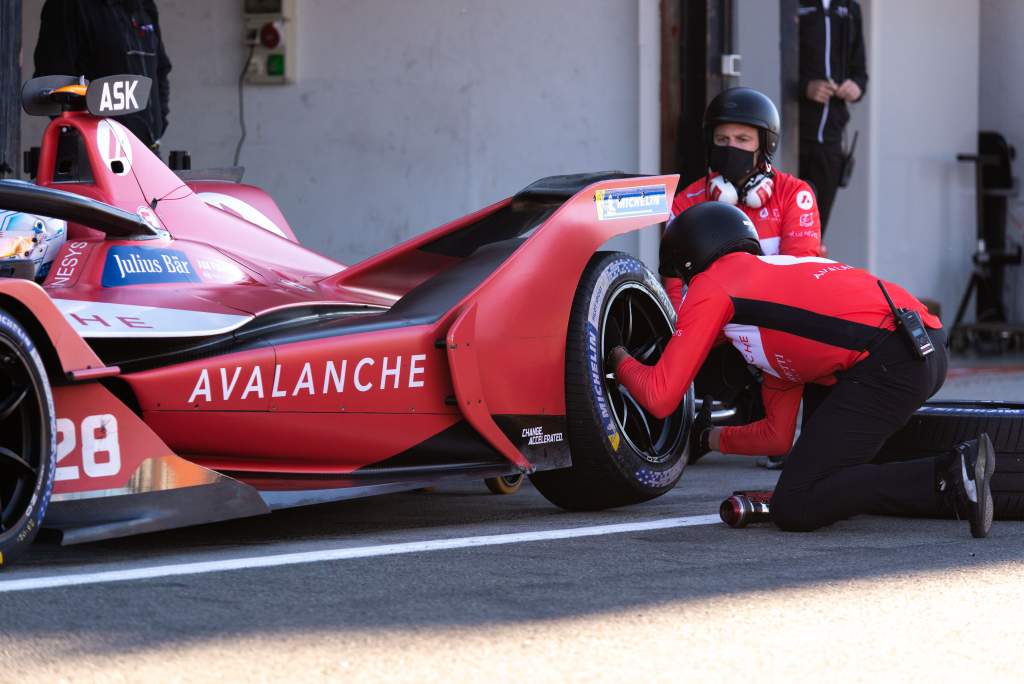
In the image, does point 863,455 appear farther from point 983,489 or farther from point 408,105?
point 408,105

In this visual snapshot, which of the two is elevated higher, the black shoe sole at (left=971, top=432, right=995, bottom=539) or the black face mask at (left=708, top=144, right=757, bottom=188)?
the black face mask at (left=708, top=144, right=757, bottom=188)

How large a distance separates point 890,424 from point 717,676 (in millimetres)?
2100

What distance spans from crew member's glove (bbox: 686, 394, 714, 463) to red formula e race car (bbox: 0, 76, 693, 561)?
4 centimetres

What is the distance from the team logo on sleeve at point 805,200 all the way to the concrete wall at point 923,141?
4.60m

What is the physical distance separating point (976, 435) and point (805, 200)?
188 cm

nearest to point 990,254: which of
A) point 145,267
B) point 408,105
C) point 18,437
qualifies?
point 408,105

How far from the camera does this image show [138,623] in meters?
3.62

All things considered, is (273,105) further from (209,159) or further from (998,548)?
(998,548)

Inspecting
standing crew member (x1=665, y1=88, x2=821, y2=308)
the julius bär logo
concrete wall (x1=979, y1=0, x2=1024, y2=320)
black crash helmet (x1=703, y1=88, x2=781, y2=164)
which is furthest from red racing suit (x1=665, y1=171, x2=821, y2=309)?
concrete wall (x1=979, y1=0, x2=1024, y2=320)

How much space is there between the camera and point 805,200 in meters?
7.08

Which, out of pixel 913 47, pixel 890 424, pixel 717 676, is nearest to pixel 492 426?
pixel 890 424

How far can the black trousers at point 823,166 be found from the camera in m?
9.80

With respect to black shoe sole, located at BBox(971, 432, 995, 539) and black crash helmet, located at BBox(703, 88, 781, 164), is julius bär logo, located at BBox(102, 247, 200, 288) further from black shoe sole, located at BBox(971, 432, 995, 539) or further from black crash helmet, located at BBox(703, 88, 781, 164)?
black crash helmet, located at BBox(703, 88, 781, 164)

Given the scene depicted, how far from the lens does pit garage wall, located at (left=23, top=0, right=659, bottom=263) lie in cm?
1033
